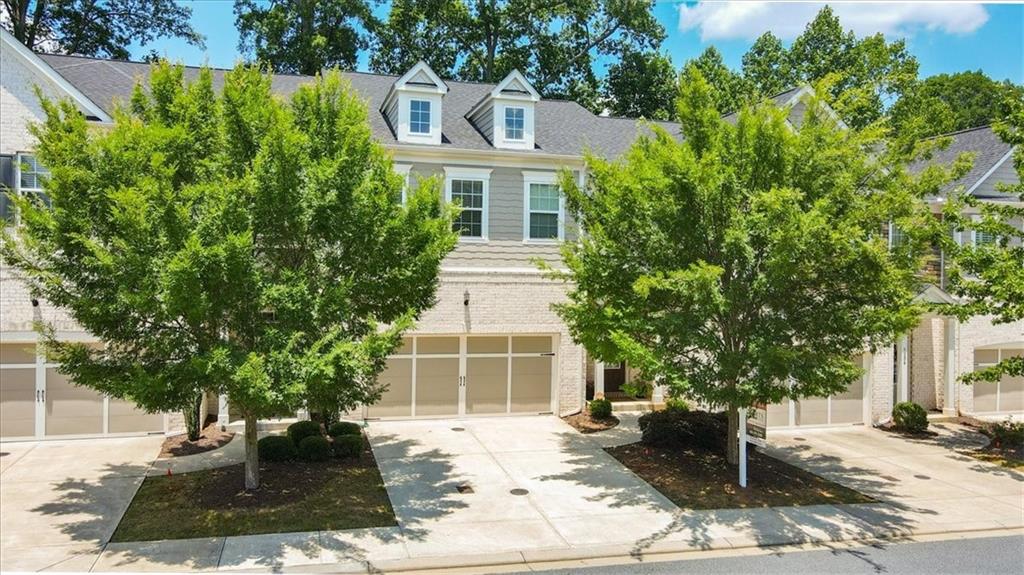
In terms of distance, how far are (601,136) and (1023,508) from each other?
575 inches

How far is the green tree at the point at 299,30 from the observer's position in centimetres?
3584

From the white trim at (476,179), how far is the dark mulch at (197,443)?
7.65 metres

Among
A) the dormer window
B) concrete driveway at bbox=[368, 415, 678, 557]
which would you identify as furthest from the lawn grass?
the dormer window

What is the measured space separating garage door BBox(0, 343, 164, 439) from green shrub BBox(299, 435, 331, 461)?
13.0ft

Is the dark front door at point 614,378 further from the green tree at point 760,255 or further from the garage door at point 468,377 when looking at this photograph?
the green tree at point 760,255

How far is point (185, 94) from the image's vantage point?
12055 mm

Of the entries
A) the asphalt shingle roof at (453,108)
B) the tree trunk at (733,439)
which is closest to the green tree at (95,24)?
the asphalt shingle roof at (453,108)

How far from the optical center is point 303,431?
623 inches

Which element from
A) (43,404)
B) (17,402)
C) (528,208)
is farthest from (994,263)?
(17,402)

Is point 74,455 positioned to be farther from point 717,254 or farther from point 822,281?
point 822,281

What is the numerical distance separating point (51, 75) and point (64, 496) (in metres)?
9.86

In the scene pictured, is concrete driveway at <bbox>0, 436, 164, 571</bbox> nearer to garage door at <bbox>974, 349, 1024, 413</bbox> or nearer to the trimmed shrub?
the trimmed shrub

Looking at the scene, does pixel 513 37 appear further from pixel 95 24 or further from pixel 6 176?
pixel 6 176

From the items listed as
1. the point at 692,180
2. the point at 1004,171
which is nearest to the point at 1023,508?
the point at 692,180
